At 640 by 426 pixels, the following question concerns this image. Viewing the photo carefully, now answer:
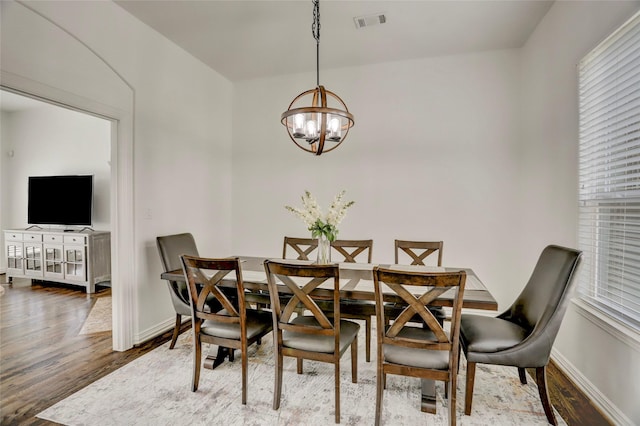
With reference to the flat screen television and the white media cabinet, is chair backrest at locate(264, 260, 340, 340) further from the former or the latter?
the flat screen television

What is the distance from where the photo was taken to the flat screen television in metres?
5.31

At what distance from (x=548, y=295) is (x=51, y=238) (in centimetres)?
647

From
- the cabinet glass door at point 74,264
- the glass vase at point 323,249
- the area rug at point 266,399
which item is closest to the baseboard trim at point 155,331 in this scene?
the area rug at point 266,399

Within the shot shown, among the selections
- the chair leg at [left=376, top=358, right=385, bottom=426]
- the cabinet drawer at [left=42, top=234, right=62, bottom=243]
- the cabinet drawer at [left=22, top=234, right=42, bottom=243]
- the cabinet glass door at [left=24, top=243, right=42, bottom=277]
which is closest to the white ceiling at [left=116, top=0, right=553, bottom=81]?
the chair leg at [left=376, top=358, right=385, bottom=426]

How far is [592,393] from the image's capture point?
2.18 meters

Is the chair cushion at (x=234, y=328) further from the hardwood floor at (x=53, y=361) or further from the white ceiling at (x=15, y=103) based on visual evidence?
the white ceiling at (x=15, y=103)

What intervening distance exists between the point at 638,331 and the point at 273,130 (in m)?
4.10

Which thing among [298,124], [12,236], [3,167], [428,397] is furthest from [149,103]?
[3,167]

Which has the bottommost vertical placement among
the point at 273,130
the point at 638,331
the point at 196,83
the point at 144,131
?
the point at 638,331

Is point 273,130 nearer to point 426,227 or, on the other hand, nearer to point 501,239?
point 426,227

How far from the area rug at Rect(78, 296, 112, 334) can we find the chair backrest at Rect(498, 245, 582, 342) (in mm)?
3945

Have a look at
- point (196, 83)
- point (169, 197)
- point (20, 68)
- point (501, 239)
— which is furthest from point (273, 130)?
point (501, 239)

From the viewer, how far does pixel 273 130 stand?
14.9ft

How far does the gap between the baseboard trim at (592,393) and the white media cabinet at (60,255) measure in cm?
587
